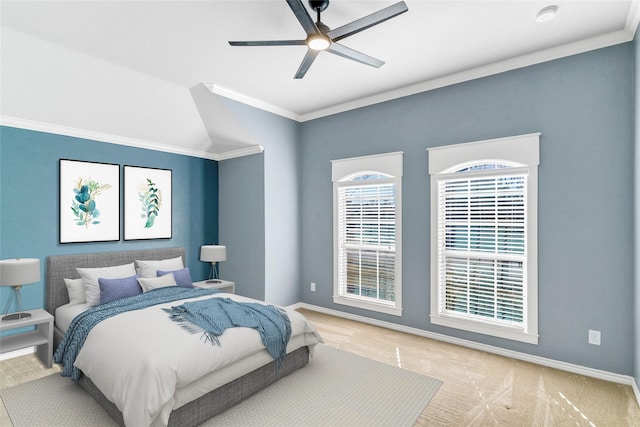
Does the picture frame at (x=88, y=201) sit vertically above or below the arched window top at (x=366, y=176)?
below

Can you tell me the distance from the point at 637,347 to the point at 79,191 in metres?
5.53

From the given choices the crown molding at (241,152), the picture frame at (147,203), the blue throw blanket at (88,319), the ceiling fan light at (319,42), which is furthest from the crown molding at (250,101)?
the blue throw blanket at (88,319)

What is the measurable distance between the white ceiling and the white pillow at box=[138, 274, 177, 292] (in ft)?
7.38

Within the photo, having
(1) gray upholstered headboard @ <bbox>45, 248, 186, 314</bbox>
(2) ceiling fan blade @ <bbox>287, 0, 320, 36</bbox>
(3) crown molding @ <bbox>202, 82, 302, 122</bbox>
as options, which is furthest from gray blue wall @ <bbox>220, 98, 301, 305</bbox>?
(2) ceiling fan blade @ <bbox>287, 0, 320, 36</bbox>

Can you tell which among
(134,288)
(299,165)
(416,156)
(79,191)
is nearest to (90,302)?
(134,288)

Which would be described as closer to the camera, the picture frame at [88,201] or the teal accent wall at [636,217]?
the teal accent wall at [636,217]

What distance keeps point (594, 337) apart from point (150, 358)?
359 centimetres

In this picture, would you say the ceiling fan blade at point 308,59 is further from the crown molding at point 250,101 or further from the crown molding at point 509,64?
the crown molding at point 509,64

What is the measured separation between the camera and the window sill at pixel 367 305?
4.16 meters

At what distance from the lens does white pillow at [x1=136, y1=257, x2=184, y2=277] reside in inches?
160

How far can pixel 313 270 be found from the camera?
5.02m

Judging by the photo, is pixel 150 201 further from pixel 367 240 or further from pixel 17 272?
pixel 367 240

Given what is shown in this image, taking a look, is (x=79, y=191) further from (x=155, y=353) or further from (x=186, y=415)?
(x=186, y=415)

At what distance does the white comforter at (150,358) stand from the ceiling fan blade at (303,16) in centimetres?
223
